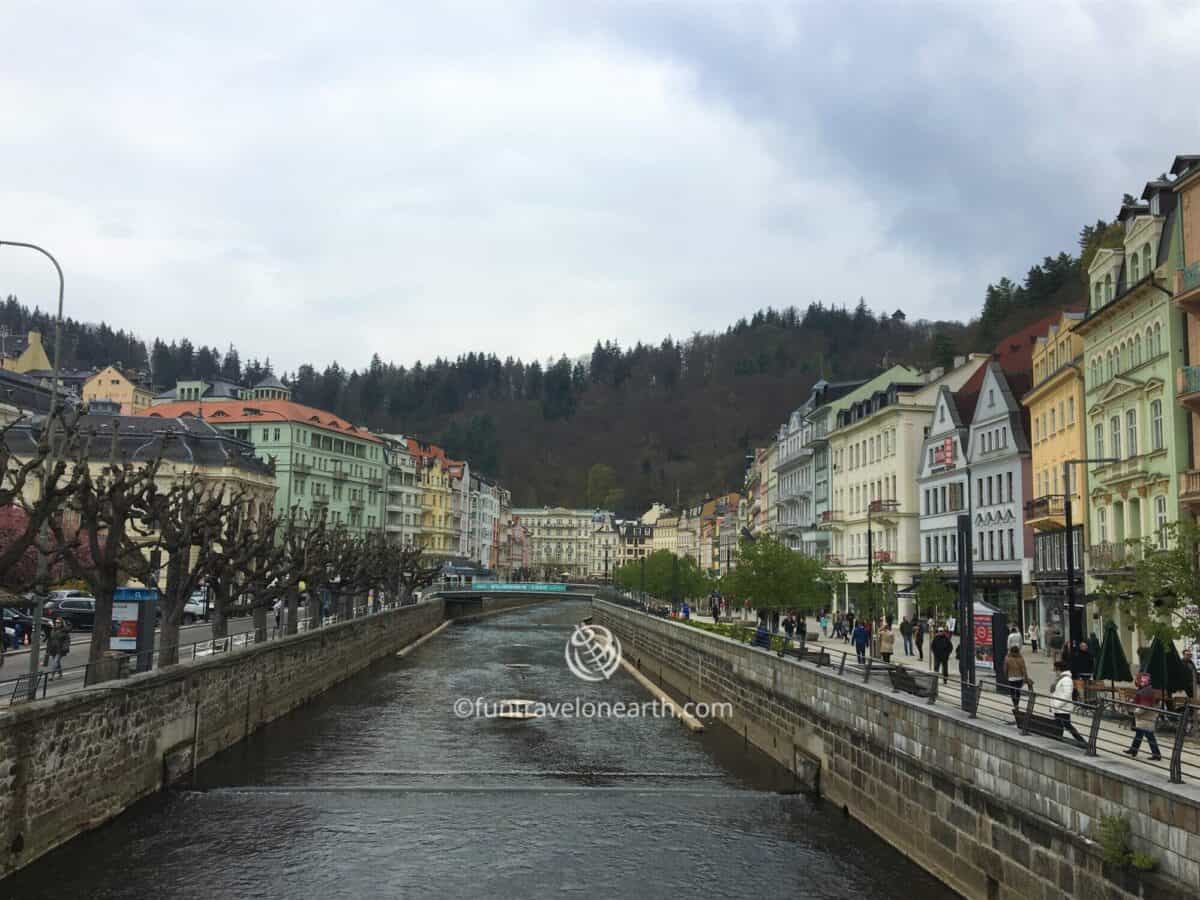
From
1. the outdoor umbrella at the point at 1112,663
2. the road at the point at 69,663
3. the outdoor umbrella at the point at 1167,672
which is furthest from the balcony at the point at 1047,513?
the road at the point at 69,663

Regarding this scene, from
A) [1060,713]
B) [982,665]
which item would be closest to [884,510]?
[982,665]

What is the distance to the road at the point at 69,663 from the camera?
75.5 feet

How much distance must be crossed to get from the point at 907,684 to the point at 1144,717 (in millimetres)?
5256

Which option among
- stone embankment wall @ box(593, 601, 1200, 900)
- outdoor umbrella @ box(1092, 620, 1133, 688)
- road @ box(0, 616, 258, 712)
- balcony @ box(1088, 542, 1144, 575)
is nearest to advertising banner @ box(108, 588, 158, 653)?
road @ box(0, 616, 258, 712)

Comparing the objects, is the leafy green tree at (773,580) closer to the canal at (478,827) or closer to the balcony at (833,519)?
the canal at (478,827)

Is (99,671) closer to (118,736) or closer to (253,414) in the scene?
(118,736)

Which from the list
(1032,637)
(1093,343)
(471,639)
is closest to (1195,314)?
(1093,343)

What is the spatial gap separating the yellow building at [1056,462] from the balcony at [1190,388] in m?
10.4

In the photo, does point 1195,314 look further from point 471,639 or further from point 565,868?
point 471,639

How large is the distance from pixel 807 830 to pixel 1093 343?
2574cm

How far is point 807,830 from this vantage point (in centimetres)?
2377

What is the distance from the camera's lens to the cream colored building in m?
67.4

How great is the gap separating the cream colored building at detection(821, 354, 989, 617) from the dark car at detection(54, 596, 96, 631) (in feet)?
134

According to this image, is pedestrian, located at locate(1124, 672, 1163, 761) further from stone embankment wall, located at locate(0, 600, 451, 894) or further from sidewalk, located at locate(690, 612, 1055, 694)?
stone embankment wall, located at locate(0, 600, 451, 894)
